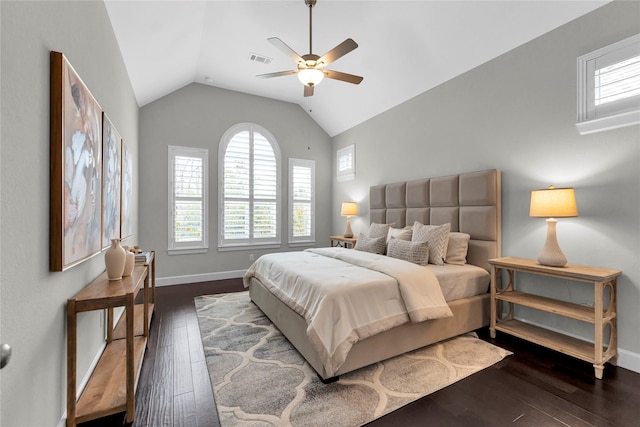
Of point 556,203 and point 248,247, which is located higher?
point 556,203

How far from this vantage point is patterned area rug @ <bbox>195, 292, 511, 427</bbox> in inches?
70.4

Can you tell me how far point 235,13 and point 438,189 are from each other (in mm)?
→ 3385

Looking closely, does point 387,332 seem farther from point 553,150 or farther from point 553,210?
point 553,150

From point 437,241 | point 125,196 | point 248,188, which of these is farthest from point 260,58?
point 437,241

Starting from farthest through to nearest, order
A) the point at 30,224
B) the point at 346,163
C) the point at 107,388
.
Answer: the point at 346,163 → the point at 107,388 → the point at 30,224

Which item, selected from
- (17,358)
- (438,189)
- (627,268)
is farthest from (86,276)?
(627,268)

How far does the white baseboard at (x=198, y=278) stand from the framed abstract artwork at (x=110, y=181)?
84.4 inches

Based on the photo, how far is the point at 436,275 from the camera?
2.80 m

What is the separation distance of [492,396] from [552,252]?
1.38 m

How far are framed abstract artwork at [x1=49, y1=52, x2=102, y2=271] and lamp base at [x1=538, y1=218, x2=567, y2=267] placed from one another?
355cm

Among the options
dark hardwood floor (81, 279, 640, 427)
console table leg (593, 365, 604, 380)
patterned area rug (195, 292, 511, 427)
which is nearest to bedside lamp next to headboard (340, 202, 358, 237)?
patterned area rug (195, 292, 511, 427)

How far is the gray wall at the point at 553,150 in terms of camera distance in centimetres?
232

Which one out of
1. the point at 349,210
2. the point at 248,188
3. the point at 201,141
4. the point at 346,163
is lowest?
the point at 349,210

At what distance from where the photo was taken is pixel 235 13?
134 inches
